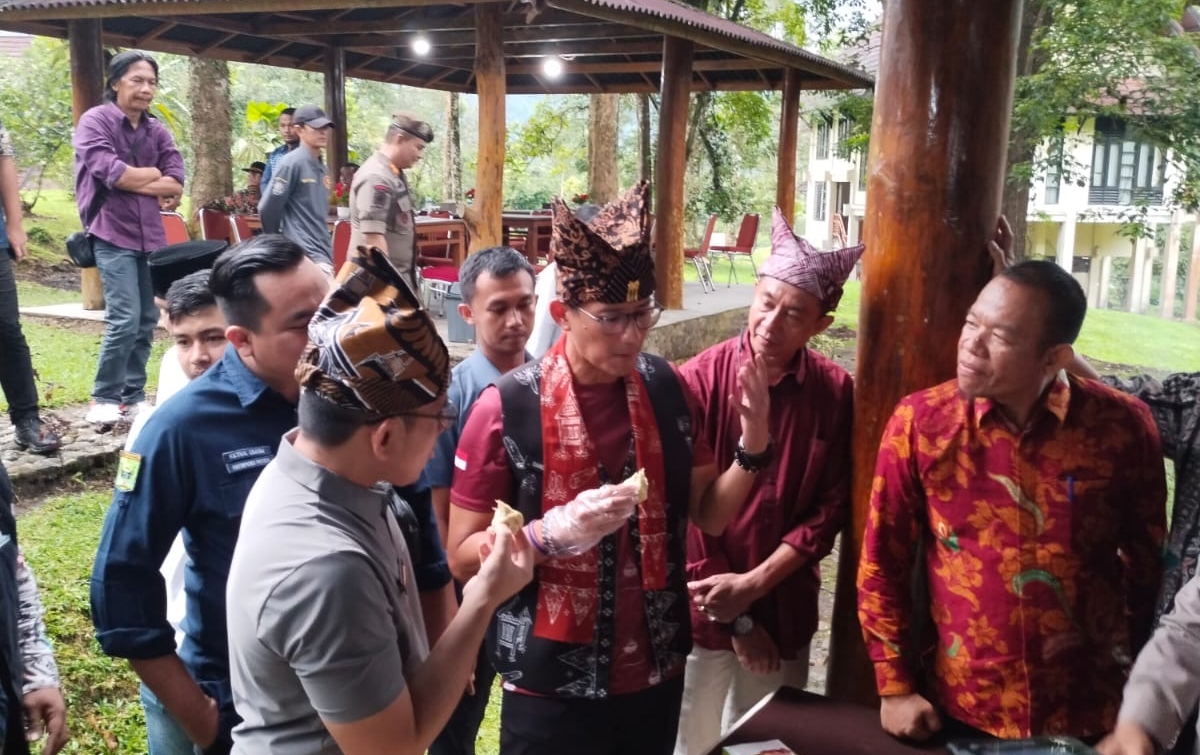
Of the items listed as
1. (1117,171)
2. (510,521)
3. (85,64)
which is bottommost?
(510,521)

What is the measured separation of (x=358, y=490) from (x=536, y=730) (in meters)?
0.93

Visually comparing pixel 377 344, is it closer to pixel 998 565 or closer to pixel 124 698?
pixel 998 565

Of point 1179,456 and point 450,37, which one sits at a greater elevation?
point 450,37

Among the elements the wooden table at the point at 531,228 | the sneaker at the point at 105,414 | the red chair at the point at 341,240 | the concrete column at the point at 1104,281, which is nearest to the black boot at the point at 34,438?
the sneaker at the point at 105,414

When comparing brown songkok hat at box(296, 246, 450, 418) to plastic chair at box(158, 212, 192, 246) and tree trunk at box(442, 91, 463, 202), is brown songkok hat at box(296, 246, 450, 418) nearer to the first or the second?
plastic chair at box(158, 212, 192, 246)

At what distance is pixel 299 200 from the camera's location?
676cm

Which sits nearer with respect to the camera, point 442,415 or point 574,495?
point 442,415

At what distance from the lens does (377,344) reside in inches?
54.9

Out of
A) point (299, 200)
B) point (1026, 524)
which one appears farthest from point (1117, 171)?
point (1026, 524)

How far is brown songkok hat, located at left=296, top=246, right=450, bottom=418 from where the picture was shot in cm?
139

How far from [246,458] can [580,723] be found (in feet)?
3.16

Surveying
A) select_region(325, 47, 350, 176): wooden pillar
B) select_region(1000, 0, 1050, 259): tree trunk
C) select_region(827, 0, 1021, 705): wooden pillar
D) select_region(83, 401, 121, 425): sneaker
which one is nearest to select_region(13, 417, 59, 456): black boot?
select_region(83, 401, 121, 425): sneaker

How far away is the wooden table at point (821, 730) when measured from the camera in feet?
6.87

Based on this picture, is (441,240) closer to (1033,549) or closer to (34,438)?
(34,438)
